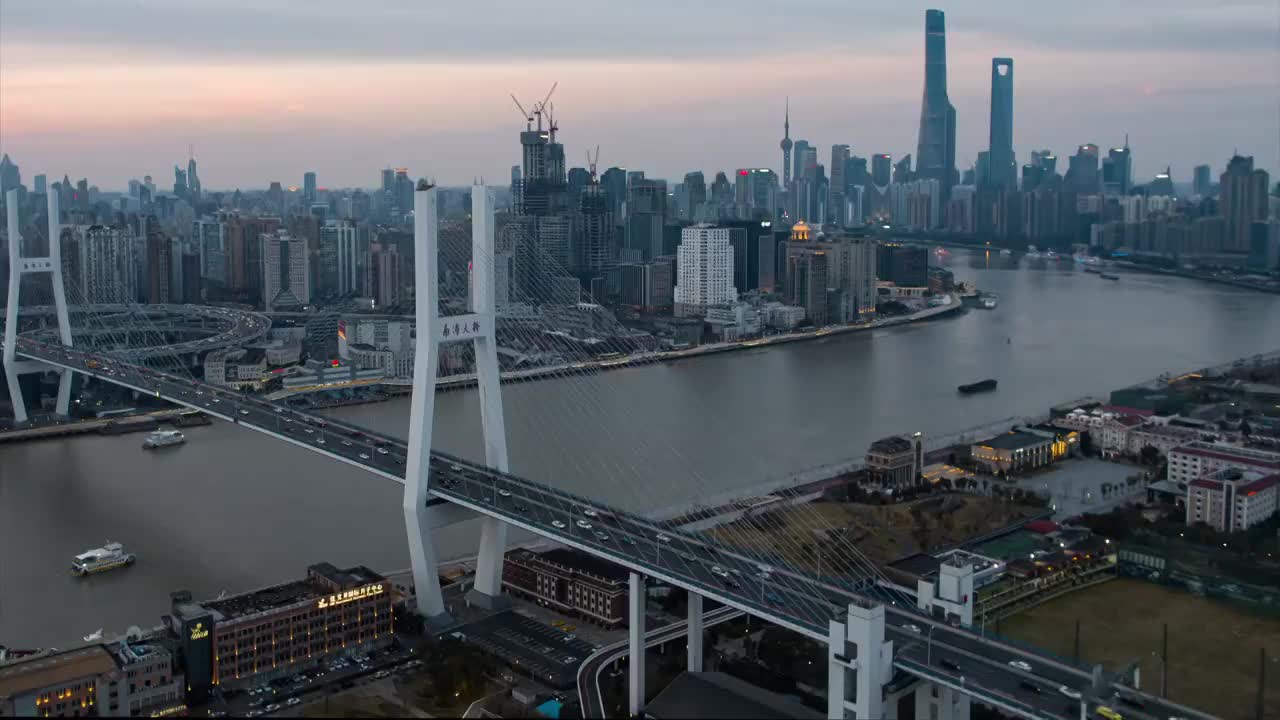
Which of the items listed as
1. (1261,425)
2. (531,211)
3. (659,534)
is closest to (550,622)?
(659,534)

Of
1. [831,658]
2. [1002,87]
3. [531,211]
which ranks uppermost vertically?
[1002,87]

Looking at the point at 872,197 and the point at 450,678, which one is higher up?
the point at 872,197

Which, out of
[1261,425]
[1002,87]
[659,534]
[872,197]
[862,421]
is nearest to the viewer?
[659,534]

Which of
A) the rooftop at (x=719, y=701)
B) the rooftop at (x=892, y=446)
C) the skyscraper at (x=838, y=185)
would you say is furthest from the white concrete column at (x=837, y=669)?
the skyscraper at (x=838, y=185)

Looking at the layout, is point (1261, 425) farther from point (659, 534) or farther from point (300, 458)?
point (300, 458)

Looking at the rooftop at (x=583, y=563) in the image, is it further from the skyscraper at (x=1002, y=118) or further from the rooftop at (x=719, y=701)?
the skyscraper at (x=1002, y=118)

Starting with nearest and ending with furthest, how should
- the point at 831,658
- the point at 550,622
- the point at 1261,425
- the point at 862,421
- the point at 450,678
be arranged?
the point at 831,658 → the point at 450,678 → the point at 550,622 → the point at 1261,425 → the point at 862,421
